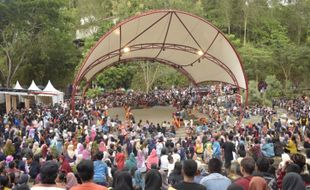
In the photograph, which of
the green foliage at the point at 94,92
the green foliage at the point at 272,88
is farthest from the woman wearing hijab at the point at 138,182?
the green foliage at the point at 272,88

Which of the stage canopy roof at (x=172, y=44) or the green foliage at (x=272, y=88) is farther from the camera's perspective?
the green foliage at (x=272, y=88)

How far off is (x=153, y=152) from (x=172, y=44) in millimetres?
14017

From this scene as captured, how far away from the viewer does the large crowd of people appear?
4.98 metres

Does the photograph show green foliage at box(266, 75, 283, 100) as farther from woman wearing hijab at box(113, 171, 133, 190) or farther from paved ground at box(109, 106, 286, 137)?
woman wearing hijab at box(113, 171, 133, 190)

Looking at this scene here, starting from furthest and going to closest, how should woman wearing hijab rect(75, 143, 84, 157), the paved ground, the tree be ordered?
the tree < the paved ground < woman wearing hijab rect(75, 143, 84, 157)

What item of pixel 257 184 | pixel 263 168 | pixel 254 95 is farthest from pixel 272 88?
pixel 257 184

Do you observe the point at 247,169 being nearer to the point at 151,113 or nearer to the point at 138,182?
the point at 138,182

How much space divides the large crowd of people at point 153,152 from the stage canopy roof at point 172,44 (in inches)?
98.8

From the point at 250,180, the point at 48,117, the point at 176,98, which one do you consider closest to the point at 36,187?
the point at 250,180

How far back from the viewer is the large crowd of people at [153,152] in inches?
196

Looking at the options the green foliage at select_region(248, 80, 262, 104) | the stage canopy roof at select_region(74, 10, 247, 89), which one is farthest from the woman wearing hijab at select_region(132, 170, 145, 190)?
the green foliage at select_region(248, 80, 262, 104)

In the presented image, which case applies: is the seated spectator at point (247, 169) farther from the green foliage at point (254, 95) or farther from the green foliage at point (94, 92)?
the green foliage at point (94, 92)

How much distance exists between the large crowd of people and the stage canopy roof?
8.23 ft

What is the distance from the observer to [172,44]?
78.8 ft
